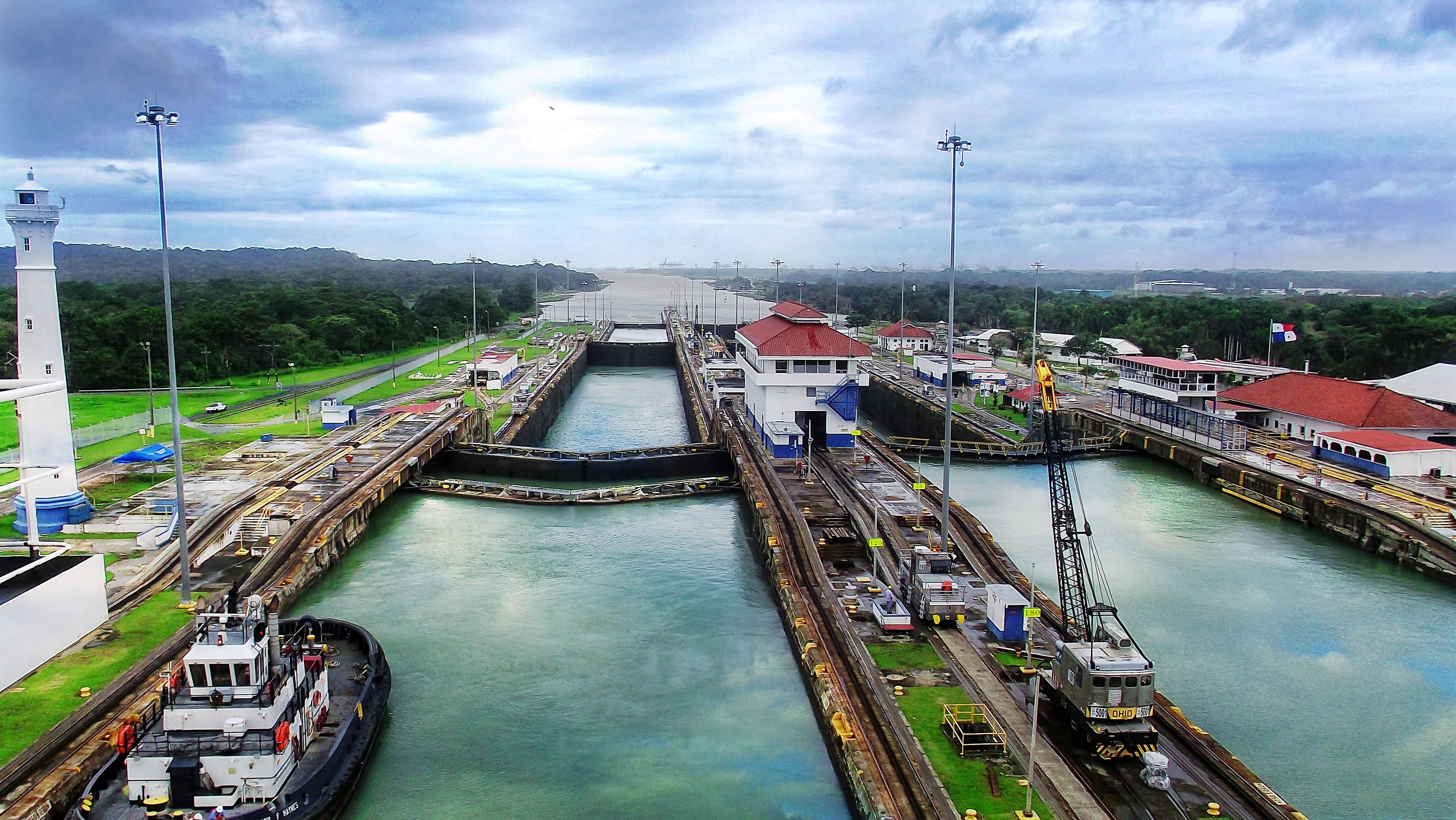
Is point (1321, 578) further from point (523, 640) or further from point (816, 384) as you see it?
point (523, 640)

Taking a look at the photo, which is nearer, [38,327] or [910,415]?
[38,327]

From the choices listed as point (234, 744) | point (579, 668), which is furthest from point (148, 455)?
point (234, 744)

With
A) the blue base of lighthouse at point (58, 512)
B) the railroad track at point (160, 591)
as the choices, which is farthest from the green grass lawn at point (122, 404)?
the blue base of lighthouse at point (58, 512)

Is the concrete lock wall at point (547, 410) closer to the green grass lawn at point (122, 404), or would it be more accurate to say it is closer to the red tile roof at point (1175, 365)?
the green grass lawn at point (122, 404)

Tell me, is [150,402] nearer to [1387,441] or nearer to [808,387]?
[808,387]

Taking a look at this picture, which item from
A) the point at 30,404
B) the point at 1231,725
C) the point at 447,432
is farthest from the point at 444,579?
the point at 1231,725

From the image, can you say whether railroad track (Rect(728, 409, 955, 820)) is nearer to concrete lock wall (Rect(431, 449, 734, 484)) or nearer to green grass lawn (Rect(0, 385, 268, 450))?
concrete lock wall (Rect(431, 449, 734, 484))
